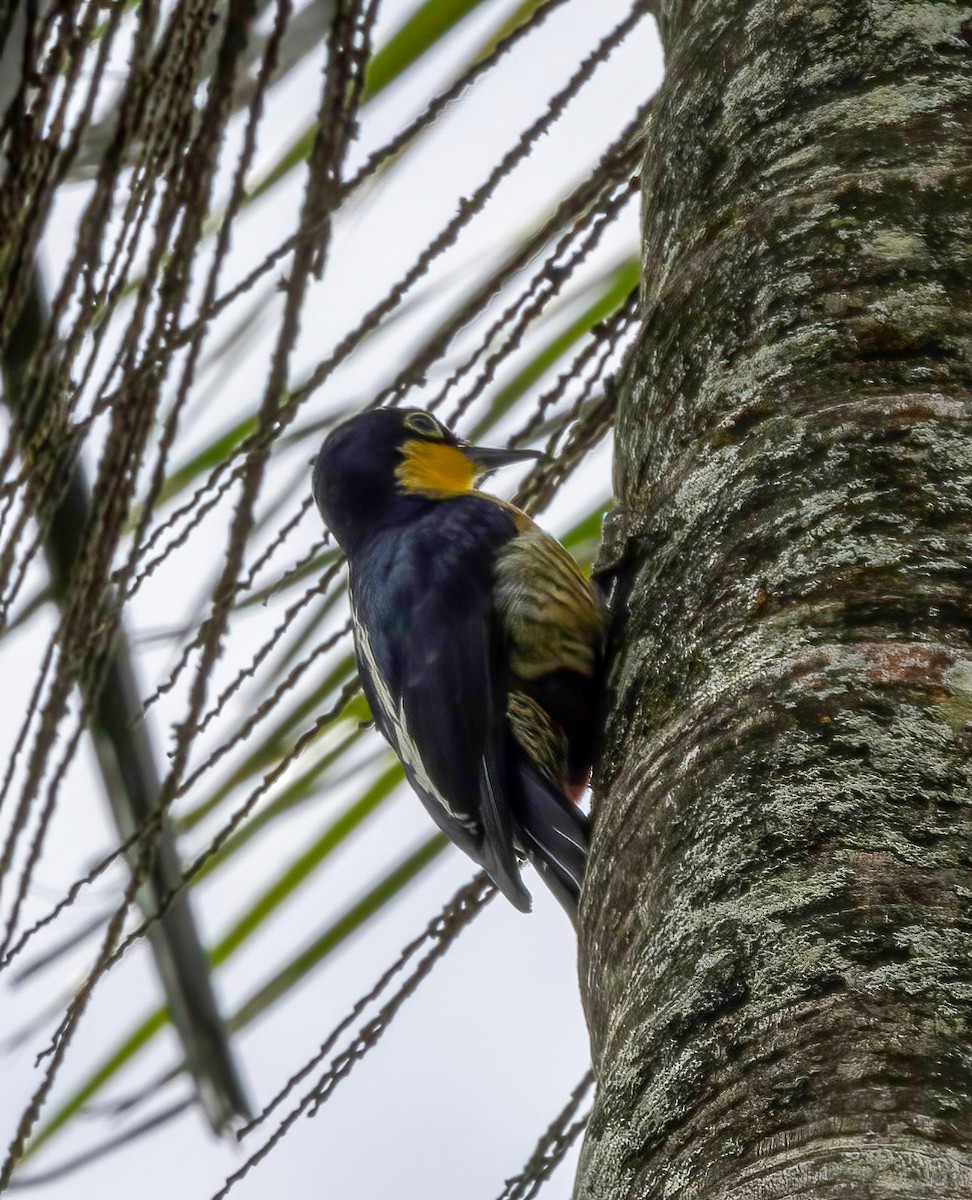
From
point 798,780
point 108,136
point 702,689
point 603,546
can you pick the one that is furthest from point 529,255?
Answer: point 798,780

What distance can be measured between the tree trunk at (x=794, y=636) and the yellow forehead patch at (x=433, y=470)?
1504 mm

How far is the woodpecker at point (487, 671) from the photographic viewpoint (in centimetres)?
260

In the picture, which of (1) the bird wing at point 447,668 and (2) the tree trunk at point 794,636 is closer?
(2) the tree trunk at point 794,636

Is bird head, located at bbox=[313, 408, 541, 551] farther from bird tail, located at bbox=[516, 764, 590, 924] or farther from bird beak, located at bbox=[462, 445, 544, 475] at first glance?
bird tail, located at bbox=[516, 764, 590, 924]

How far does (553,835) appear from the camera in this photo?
8.38 ft

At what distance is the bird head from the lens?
3602 millimetres

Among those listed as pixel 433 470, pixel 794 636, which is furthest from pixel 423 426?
pixel 794 636

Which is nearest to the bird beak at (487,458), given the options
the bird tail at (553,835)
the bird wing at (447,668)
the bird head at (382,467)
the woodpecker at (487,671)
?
the bird head at (382,467)

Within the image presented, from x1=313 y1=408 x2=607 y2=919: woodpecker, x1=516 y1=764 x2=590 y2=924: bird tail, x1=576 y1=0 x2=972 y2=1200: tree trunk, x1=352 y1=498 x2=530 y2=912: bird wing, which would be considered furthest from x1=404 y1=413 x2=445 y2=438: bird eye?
x1=576 y1=0 x2=972 y2=1200: tree trunk

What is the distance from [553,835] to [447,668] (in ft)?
1.32

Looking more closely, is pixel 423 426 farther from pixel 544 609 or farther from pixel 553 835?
pixel 553 835

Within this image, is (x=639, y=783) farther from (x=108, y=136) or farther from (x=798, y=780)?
(x=108, y=136)

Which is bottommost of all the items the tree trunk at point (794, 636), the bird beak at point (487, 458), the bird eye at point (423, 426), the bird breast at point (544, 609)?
the tree trunk at point (794, 636)

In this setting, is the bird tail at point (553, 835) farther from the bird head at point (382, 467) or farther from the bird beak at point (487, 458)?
the bird head at point (382, 467)
